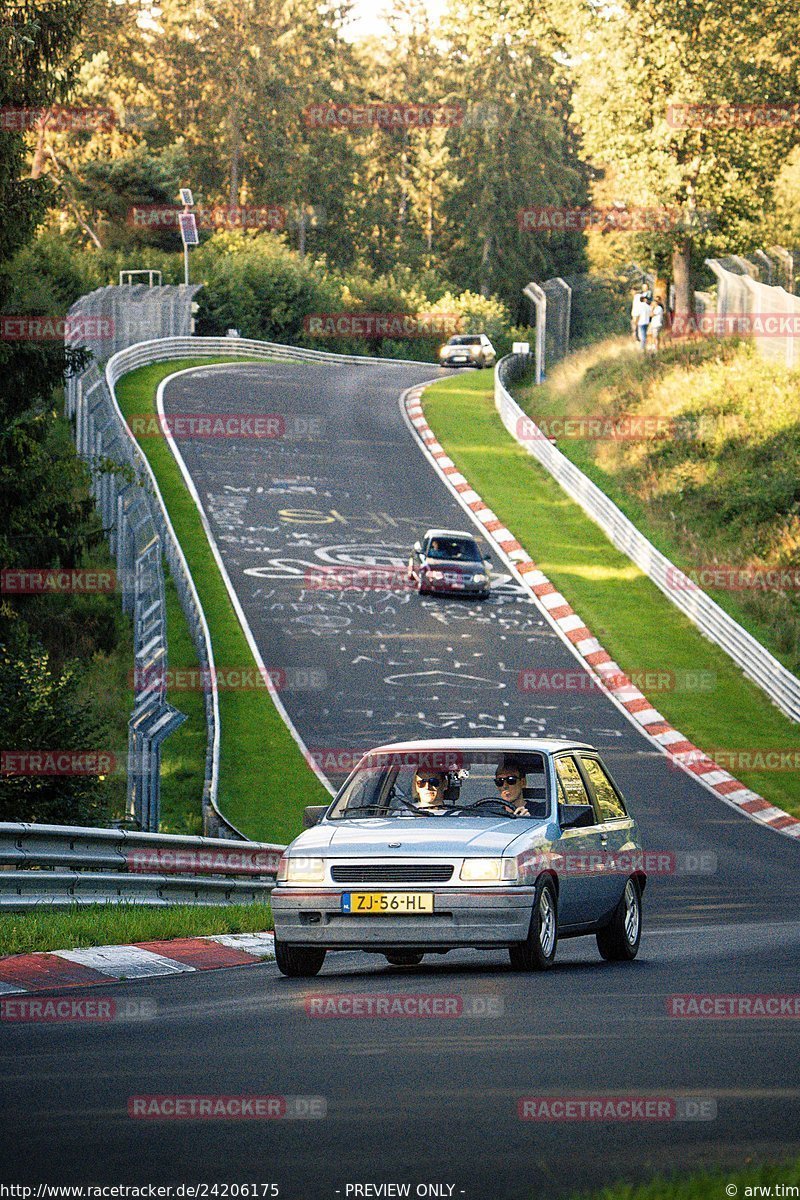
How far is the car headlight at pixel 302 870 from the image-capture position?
1107cm

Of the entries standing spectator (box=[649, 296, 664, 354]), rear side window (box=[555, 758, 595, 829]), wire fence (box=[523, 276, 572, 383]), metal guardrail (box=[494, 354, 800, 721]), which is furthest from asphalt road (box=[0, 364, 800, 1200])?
wire fence (box=[523, 276, 572, 383])

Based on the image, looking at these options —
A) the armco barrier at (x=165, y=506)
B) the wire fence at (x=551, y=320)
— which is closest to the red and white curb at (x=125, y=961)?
the armco barrier at (x=165, y=506)

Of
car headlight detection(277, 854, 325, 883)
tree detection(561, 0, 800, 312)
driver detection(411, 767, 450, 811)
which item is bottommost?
car headlight detection(277, 854, 325, 883)

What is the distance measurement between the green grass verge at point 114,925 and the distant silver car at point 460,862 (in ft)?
5.06

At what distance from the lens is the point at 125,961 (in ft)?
37.7

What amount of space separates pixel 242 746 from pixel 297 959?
17.4 meters

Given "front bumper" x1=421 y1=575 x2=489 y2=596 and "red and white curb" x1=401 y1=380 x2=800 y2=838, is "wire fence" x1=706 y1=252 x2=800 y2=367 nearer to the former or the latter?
"red and white curb" x1=401 y1=380 x2=800 y2=838

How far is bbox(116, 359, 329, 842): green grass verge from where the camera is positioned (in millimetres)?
25030

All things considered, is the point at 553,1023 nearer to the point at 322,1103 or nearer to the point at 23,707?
the point at 322,1103

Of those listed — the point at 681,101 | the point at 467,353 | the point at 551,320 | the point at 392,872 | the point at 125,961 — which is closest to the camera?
the point at 392,872

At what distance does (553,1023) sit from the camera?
8.48 metres

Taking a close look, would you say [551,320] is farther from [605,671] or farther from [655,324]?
[605,671]

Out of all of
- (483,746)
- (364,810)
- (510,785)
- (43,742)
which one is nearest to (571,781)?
(510,785)

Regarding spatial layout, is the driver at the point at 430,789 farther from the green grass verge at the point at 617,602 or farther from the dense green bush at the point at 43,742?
the green grass verge at the point at 617,602
